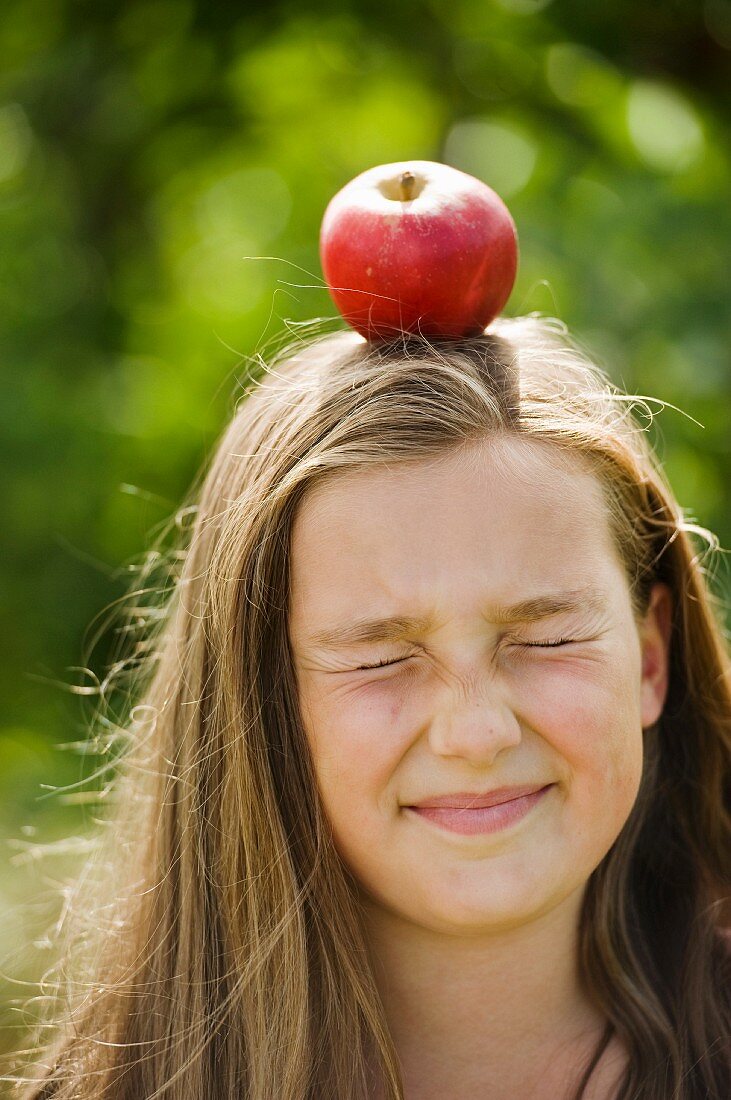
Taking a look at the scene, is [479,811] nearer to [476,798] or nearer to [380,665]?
[476,798]

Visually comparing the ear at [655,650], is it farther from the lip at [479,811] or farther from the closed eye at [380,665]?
the closed eye at [380,665]

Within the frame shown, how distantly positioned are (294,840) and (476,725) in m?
0.39

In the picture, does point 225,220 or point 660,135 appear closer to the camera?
point 660,135

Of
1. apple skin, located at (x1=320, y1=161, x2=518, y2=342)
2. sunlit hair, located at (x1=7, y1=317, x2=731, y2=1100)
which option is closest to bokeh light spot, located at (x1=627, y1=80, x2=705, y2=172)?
sunlit hair, located at (x1=7, y1=317, x2=731, y2=1100)

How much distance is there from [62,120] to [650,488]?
193cm

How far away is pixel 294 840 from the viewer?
1.92 metres

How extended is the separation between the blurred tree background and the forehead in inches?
39.6

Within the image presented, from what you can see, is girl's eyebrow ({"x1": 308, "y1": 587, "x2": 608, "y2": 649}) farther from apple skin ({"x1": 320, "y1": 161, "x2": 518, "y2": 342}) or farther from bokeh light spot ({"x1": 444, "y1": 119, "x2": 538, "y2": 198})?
bokeh light spot ({"x1": 444, "y1": 119, "x2": 538, "y2": 198})

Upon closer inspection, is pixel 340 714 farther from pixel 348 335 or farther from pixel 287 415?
pixel 348 335

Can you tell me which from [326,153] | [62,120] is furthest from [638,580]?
[62,120]

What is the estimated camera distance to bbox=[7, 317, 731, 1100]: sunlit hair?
6.09 ft

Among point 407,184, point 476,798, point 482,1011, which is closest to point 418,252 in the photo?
point 407,184

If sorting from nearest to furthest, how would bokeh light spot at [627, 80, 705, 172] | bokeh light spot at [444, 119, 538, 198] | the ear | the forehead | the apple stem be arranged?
the forehead → the apple stem → the ear → bokeh light spot at [627, 80, 705, 172] → bokeh light spot at [444, 119, 538, 198]

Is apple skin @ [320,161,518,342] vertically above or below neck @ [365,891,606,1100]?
above
